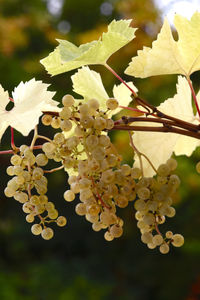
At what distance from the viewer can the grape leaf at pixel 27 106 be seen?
10.1 inches

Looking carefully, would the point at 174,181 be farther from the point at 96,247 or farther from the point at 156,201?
the point at 96,247

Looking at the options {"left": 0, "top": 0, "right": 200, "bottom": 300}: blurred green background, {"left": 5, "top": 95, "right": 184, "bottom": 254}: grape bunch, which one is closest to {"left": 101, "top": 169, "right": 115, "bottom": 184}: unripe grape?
{"left": 5, "top": 95, "right": 184, "bottom": 254}: grape bunch

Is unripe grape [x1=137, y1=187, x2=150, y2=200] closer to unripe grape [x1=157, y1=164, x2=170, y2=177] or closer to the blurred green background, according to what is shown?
unripe grape [x1=157, y1=164, x2=170, y2=177]

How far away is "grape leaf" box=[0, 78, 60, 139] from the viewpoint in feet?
0.84

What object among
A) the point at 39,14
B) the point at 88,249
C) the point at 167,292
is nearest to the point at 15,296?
the point at 88,249

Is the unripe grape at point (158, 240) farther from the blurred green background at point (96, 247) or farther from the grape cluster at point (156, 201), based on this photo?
the blurred green background at point (96, 247)

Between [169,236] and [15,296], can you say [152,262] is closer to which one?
[15,296]

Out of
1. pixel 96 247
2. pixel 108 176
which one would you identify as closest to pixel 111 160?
pixel 108 176

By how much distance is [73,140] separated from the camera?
0.95ft

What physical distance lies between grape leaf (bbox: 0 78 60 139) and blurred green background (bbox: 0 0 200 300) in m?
2.18

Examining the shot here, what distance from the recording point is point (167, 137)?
0.39 metres

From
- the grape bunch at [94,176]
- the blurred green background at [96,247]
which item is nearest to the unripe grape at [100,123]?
the grape bunch at [94,176]

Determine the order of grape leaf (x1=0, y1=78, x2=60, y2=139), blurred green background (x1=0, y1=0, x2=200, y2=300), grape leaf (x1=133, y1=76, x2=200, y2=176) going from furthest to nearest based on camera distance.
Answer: blurred green background (x1=0, y1=0, x2=200, y2=300) < grape leaf (x1=133, y1=76, x2=200, y2=176) < grape leaf (x1=0, y1=78, x2=60, y2=139)

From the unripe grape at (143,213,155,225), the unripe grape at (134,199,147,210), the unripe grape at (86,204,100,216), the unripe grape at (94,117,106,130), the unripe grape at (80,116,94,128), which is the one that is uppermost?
the unripe grape at (80,116,94,128)
